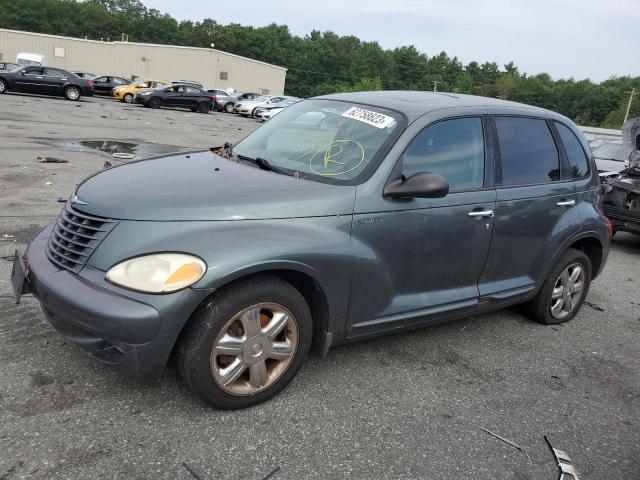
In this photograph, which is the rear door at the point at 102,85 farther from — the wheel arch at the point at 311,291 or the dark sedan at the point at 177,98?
the wheel arch at the point at 311,291

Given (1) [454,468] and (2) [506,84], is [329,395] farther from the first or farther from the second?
(2) [506,84]

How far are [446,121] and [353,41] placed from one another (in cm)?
12572

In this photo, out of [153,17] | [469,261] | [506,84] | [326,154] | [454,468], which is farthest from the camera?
[506,84]

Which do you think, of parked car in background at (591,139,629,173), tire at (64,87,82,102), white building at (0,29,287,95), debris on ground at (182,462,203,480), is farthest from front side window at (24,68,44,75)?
white building at (0,29,287,95)

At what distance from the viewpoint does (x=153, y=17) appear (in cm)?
9825

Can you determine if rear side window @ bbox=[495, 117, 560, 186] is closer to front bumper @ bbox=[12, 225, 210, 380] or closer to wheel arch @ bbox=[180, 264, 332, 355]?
wheel arch @ bbox=[180, 264, 332, 355]

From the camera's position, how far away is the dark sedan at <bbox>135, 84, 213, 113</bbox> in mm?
28977

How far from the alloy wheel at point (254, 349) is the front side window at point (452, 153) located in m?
1.22

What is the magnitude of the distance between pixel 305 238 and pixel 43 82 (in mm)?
27118

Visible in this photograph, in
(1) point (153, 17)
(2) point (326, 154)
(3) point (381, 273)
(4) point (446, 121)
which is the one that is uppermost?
(1) point (153, 17)

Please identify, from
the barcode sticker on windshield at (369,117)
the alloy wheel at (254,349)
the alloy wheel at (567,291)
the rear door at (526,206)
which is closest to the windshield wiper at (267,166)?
the barcode sticker on windshield at (369,117)

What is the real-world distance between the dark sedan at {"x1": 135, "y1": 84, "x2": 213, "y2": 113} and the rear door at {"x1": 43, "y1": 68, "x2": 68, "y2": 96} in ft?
13.5

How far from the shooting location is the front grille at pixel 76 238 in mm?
2775

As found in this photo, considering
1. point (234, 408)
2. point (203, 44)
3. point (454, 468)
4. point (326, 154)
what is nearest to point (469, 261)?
point (326, 154)
